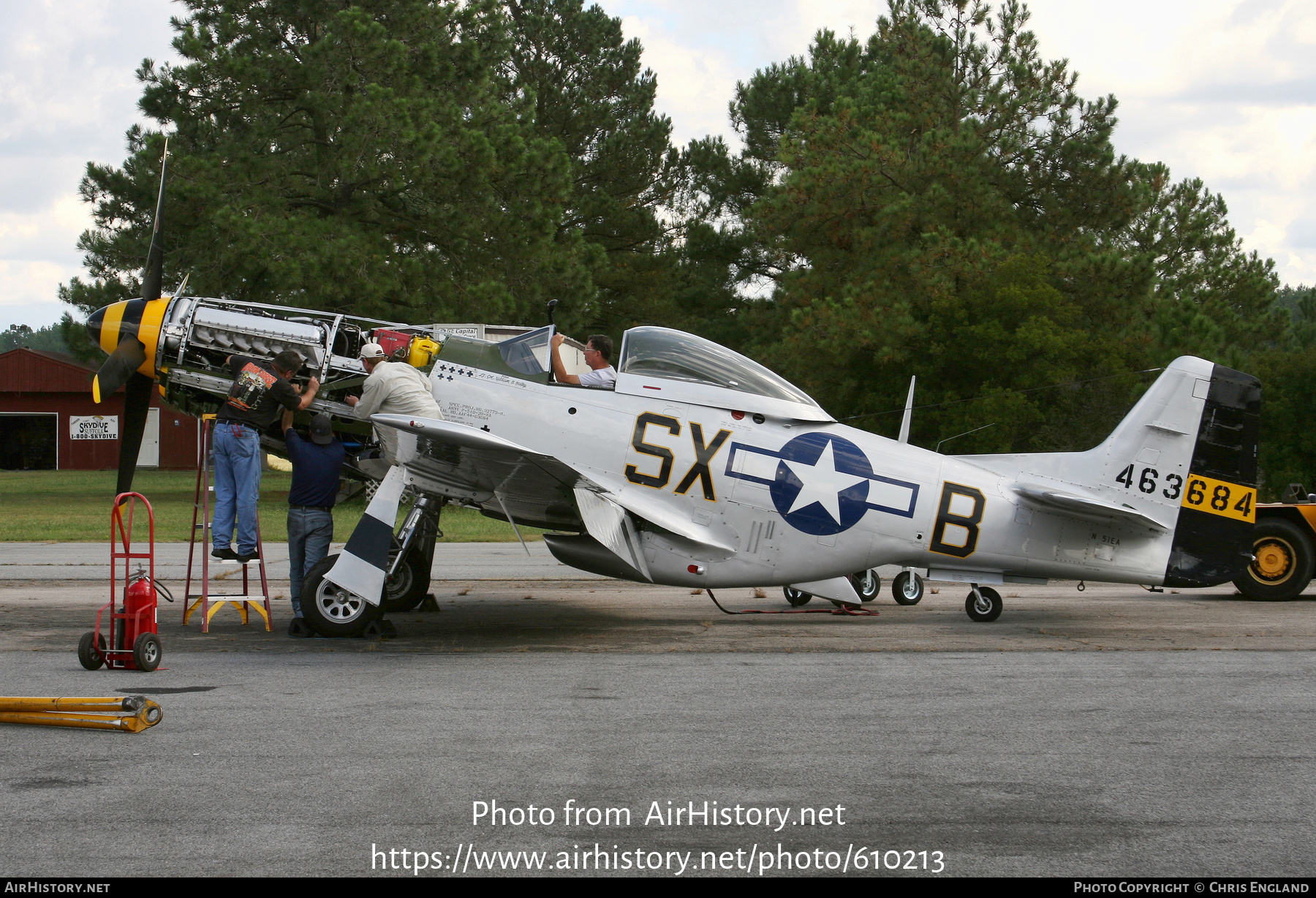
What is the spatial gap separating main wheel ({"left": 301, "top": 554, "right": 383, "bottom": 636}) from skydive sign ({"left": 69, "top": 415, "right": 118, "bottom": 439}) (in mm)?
60380

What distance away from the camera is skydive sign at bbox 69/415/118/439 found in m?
62.8

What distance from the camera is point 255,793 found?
494cm

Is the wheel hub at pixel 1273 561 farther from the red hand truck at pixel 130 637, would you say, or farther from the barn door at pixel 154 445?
the barn door at pixel 154 445

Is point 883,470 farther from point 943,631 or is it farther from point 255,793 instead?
point 255,793

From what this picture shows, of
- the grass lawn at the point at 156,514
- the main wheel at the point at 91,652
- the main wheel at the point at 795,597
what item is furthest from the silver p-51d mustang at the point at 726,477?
the grass lawn at the point at 156,514

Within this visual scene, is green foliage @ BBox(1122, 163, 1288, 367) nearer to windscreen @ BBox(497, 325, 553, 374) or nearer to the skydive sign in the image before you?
windscreen @ BBox(497, 325, 553, 374)

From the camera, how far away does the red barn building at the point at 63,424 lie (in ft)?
202

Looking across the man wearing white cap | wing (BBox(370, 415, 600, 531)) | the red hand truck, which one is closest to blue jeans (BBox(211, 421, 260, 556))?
the man wearing white cap

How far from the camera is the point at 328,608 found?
929 cm

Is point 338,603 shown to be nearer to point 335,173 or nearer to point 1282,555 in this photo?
point 1282,555

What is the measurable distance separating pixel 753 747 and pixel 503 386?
494cm

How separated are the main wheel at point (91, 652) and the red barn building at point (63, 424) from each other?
58.2 meters
